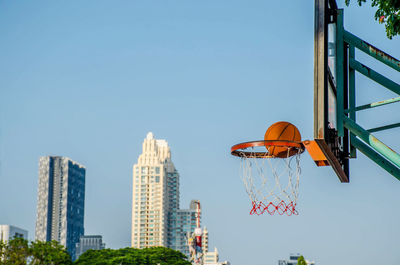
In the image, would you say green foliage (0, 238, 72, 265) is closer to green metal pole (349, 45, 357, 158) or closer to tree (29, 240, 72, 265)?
tree (29, 240, 72, 265)

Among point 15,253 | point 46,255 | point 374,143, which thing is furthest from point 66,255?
point 374,143

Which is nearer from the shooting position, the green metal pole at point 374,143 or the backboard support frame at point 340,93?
the backboard support frame at point 340,93

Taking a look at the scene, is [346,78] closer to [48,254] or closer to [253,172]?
[253,172]

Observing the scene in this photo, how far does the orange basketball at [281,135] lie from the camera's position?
A: 1454cm

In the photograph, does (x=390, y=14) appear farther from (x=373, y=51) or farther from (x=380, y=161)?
(x=380, y=161)

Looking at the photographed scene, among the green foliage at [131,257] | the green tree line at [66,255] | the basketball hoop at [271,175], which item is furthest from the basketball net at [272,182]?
the green foliage at [131,257]

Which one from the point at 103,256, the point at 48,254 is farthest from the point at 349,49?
A: the point at 103,256

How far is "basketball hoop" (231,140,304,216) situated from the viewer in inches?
595

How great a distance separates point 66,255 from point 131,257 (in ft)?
33.7

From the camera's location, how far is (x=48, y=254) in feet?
198

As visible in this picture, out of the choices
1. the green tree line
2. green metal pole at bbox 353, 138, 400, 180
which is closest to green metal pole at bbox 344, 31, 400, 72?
green metal pole at bbox 353, 138, 400, 180

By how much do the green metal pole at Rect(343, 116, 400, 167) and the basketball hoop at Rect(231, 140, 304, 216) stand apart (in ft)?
8.28

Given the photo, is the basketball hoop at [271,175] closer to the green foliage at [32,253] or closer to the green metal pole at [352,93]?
the green metal pole at [352,93]

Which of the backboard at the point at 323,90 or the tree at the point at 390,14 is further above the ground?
the tree at the point at 390,14
